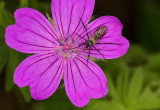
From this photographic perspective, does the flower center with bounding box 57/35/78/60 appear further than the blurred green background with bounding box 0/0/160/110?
No

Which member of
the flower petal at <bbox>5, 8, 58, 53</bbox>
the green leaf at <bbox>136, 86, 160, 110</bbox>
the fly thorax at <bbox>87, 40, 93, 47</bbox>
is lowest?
the green leaf at <bbox>136, 86, 160, 110</bbox>

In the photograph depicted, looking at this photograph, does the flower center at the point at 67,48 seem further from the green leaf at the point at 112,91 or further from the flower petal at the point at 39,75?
the green leaf at the point at 112,91

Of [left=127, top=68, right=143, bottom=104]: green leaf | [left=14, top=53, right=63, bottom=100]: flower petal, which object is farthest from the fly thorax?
[left=127, top=68, right=143, bottom=104]: green leaf

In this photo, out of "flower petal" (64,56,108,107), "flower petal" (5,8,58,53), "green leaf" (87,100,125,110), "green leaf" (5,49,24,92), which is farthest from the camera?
"green leaf" (87,100,125,110)

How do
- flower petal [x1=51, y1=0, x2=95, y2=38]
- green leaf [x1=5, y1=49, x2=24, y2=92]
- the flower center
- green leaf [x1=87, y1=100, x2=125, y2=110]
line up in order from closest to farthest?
flower petal [x1=51, y1=0, x2=95, y2=38] < the flower center < green leaf [x1=5, y1=49, x2=24, y2=92] < green leaf [x1=87, y1=100, x2=125, y2=110]

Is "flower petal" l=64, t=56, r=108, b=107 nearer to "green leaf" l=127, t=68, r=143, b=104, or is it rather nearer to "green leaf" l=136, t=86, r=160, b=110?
"green leaf" l=127, t=68, r=143, b=104
